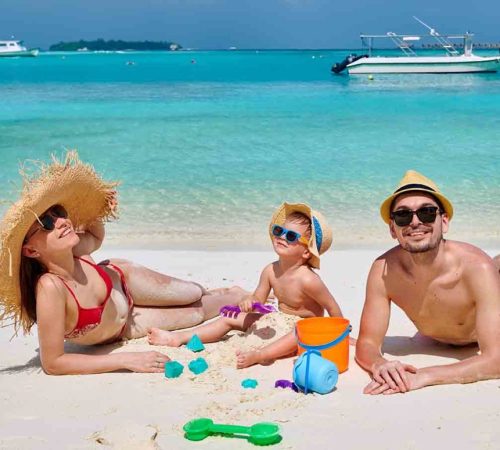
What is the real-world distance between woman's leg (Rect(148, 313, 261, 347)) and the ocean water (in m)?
1.46

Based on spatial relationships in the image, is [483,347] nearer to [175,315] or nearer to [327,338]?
[327,338]

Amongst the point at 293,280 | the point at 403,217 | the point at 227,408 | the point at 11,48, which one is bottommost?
the point at 227,408

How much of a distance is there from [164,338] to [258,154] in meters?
10.1

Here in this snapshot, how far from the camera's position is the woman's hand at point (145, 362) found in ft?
13.9

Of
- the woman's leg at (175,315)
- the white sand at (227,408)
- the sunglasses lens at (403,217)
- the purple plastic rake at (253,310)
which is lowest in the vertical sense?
the white sand at (227,408)

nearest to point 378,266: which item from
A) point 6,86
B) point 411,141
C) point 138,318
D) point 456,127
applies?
point 138,318

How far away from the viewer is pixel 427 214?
12.4 ft

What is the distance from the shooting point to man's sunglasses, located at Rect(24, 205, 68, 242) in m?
4.14

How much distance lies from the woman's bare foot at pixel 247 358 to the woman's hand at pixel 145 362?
1.44ft

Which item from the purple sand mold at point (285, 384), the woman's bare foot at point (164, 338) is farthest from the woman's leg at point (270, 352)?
the woman's bare foot at point (164, 338)

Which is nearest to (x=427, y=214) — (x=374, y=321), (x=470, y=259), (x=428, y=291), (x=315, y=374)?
(x=470, y=259)

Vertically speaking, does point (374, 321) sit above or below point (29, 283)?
below

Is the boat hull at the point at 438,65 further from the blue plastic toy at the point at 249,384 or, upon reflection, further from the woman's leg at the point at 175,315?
the blue plastic toy at the point at 249,384

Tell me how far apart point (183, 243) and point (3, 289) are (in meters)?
4.20
